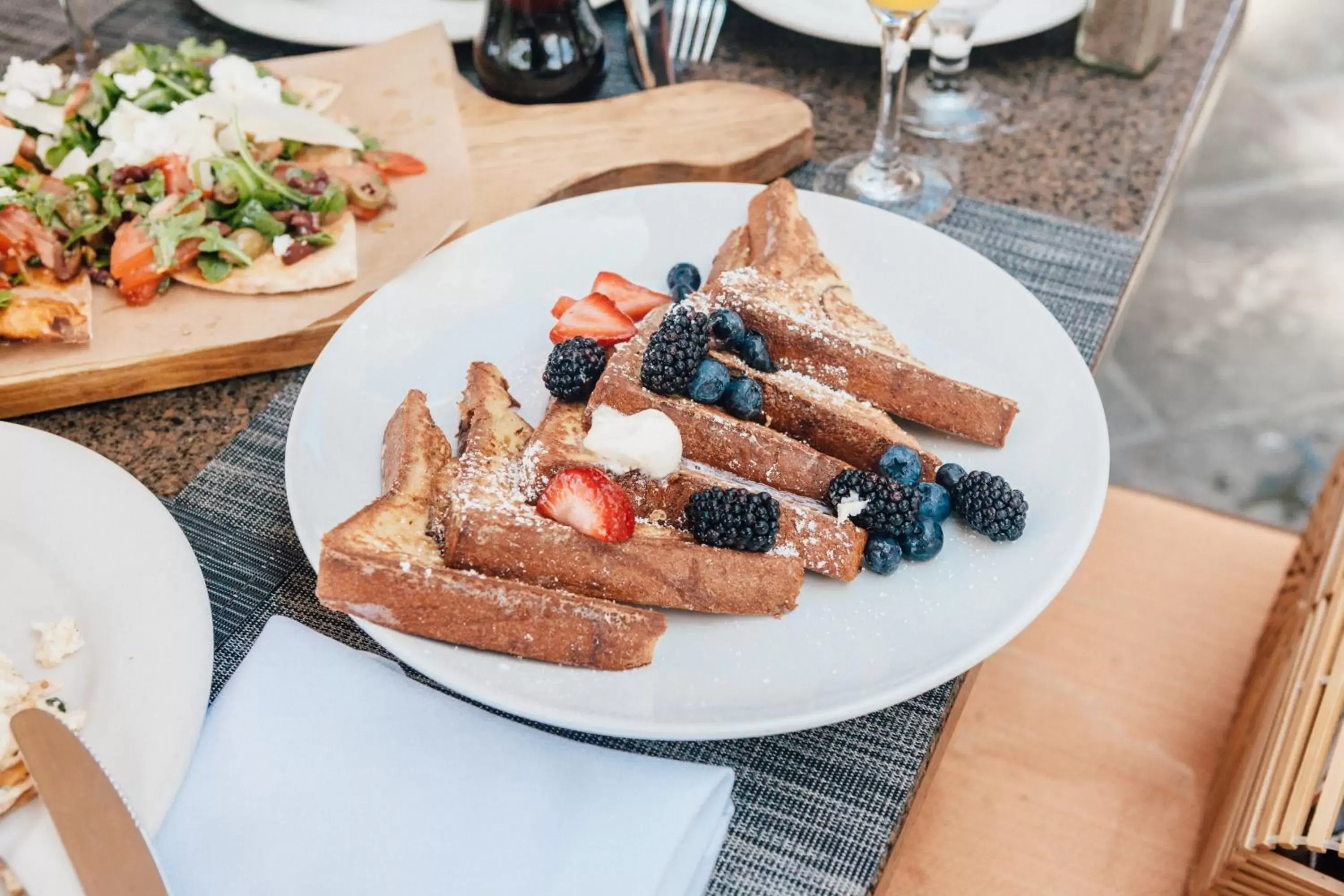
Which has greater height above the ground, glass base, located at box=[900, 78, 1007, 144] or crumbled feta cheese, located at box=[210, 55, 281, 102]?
crumbled feta cheese, located at box=[210, 55, 281, 102]

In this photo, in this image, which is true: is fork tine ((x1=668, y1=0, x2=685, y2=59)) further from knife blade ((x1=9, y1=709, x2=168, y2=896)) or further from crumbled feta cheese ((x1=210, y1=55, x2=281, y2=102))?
knife blade ((x1=9, y1=709, x2=168, y2=896))

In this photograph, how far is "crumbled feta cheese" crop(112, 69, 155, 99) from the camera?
219 cm

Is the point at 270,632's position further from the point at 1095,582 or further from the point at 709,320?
the point at 1095,582

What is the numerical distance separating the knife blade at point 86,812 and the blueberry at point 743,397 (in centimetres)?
85

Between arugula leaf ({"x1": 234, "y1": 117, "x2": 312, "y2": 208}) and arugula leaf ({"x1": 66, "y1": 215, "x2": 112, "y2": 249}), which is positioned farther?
arugula leaf ({"x1": 234, "y1": 117, "x2": 312, "y2": 208})

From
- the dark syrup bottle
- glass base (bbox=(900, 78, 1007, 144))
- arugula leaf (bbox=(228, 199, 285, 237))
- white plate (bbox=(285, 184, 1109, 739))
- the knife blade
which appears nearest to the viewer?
the knife blade

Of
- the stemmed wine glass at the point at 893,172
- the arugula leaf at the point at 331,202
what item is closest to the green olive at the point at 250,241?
the arugula leaf at the point at 331,202

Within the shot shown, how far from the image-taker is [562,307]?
1.73 meters

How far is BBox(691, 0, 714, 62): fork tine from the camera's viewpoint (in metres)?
2.71

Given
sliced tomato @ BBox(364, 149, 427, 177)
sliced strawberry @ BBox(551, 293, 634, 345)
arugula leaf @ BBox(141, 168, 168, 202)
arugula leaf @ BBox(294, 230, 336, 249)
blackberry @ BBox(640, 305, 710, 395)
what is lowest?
arugula leaf @ BBox(294, 230, 336, 249)

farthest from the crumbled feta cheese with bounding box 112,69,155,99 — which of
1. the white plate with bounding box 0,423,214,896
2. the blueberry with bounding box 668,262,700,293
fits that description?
the blueberry with bounding box 668,262,700,293

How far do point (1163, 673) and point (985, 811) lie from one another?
431 mm

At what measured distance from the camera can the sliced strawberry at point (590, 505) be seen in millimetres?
1301

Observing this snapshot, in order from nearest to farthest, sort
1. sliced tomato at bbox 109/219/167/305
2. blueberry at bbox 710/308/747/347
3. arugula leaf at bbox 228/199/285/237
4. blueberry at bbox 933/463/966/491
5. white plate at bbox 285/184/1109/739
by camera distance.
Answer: white plate at bbox 285/184/1109/739, blueberry at bbox 933/463/966/491, blueberry at bbox 710/308/747/347, sliced tomato at bbox 109/219/167/305, arugula leaf at bbox 228/199/285/237
